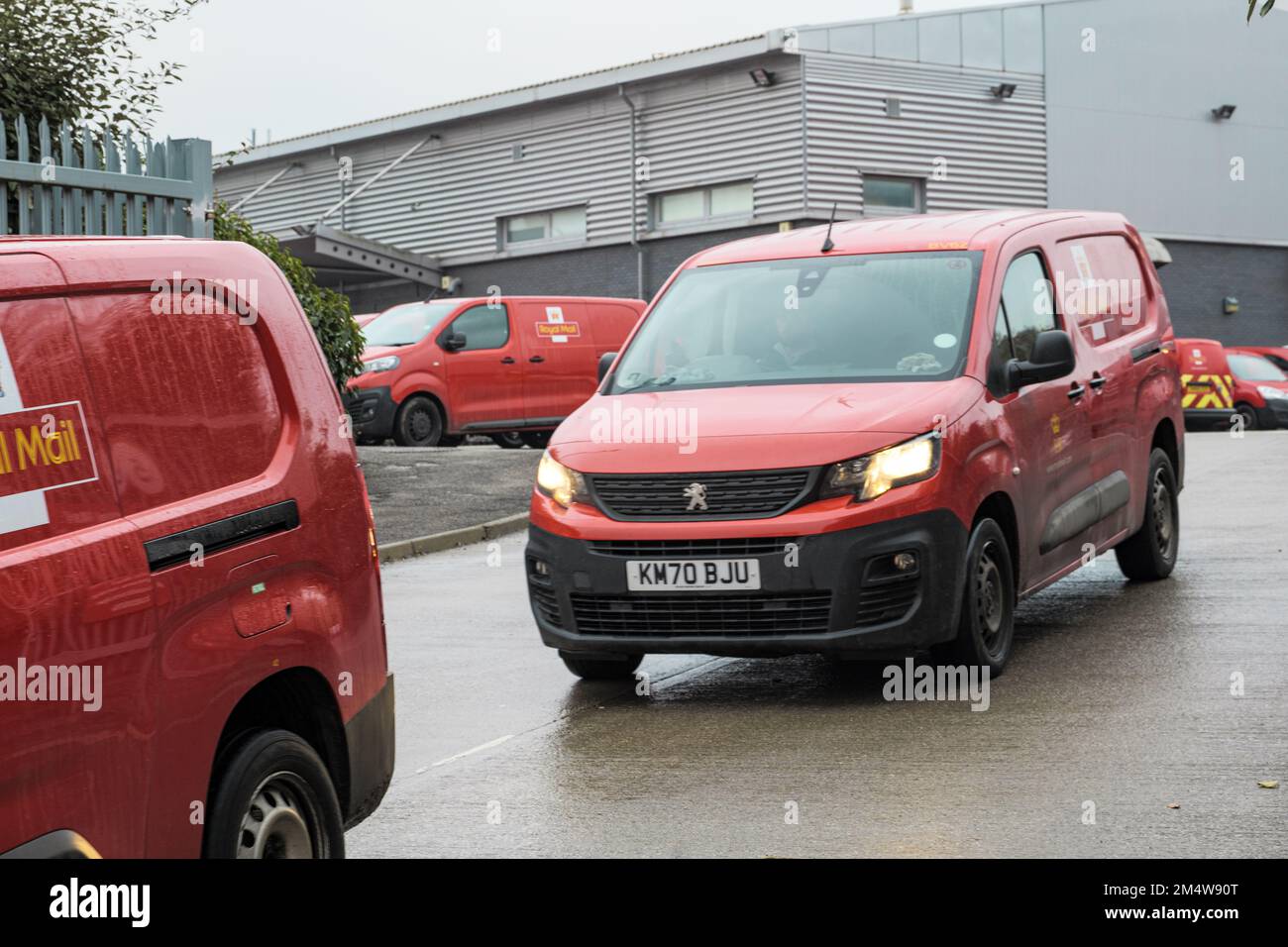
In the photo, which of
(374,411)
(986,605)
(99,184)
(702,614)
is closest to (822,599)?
(702,614)

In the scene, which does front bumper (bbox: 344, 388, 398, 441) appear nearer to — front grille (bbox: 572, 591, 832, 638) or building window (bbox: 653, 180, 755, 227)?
building window (bbox: 653, 180, 755, 227)

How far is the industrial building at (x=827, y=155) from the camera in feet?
106

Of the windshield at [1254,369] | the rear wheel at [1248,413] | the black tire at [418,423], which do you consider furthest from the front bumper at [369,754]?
the windshield at [1254,369]

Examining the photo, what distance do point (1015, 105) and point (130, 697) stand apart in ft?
108

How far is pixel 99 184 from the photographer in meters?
9.91

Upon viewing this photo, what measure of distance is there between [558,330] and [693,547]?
50.7ft

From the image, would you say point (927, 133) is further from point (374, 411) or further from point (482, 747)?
point (482, 747)

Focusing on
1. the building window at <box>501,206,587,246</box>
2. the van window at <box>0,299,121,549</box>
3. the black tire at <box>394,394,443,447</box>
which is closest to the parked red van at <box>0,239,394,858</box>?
the van window at <box>0,299,121,549</box>

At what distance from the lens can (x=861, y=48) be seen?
32.2 metres

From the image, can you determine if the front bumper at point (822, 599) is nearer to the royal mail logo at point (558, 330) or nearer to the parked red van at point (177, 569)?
the parked red van at point (177, 569)

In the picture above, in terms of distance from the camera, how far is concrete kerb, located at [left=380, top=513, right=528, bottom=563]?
44.0ft

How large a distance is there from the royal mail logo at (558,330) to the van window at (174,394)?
1793 cm

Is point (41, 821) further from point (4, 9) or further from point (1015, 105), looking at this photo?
point (1015, 105)
